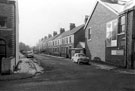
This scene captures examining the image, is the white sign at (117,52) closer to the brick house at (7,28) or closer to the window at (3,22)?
the brick house at (7,28)

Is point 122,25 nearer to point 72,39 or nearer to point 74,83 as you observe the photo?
point 74,83

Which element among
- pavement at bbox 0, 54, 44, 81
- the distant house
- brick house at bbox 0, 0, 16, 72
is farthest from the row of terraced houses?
brick house at bbox 0, 0, 16, 72

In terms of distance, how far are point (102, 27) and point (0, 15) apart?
16.1m

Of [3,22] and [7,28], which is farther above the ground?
[3,22]

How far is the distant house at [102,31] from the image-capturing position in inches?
863

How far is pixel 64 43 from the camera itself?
155 feet

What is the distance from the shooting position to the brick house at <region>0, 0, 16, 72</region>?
1808 cm

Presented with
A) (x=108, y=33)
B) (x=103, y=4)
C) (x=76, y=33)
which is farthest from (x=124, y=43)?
(x=76, y=33)

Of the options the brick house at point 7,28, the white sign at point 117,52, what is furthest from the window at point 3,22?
the white sign at point 117,52

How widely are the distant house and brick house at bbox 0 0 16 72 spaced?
46.1 feet

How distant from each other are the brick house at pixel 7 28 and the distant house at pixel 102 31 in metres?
14.1

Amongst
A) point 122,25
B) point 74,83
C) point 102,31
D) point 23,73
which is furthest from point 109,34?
point 74,83

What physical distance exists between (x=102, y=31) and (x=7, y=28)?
601 inches

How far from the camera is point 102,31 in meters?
25.3
